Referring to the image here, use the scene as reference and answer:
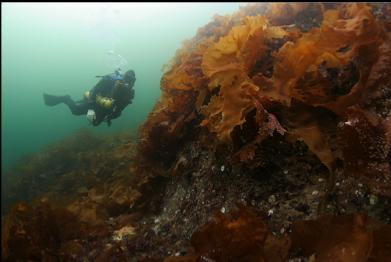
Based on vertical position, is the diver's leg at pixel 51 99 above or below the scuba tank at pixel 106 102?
below

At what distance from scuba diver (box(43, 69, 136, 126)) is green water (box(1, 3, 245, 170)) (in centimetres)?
7093

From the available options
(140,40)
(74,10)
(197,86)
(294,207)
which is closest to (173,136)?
(197,86)

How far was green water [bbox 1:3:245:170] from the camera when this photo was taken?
271 feet

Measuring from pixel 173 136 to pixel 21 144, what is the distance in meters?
66.3

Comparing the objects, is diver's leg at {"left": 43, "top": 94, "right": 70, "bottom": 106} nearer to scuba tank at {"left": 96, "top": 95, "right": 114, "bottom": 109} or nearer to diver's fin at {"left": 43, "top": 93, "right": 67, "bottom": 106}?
diver's fin at {"left": 43, "top": 93, "right": 67, "bottom": 106}

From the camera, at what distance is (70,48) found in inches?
4023

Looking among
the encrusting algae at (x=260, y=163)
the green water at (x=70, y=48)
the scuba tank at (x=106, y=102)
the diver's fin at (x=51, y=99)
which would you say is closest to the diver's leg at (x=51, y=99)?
the diver's fin at (x=51, y=99)

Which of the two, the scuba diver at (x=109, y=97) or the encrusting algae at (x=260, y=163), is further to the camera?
the scuba diver at (x=109, y=97)

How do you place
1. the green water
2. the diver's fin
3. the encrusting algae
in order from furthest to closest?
the green water, the diver's fin, the encrusting algae

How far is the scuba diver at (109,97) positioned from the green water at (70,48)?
7093 cm

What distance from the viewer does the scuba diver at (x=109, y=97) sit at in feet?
20.1

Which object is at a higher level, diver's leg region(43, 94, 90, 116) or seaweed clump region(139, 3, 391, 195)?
seaweed clump region(139, 3, 391, 195)

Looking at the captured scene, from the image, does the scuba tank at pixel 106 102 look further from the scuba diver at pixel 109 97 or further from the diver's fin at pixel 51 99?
the diver's fin at pixel 51 99

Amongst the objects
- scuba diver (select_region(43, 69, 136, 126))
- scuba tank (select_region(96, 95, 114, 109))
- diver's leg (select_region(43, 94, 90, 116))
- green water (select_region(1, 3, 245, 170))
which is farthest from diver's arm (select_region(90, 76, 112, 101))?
green water (select_region(1, 3, 245, 170))
